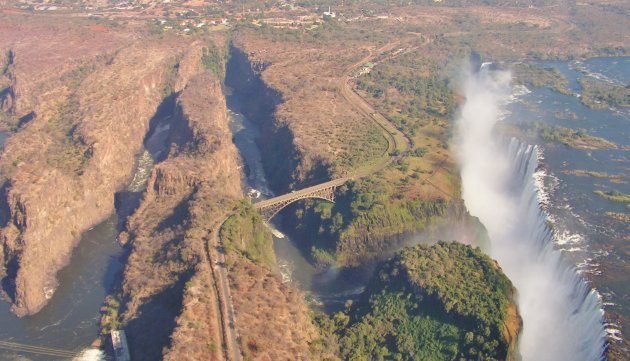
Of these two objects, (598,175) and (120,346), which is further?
(598,175)

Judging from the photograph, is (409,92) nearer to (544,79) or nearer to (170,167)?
(544,79)

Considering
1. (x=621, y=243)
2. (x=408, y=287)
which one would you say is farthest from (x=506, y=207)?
(x=408, y=287)

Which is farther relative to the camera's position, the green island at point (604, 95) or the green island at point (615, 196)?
the green island at point (604, 95)

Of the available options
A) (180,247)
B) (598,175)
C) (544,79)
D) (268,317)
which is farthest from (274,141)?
(544,79)

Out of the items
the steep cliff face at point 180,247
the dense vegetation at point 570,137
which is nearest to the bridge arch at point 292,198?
the steep cliff face at point 180,247

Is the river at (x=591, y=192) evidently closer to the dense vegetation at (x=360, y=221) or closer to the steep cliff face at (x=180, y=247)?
the dense vegetation at (x=360, y=221)

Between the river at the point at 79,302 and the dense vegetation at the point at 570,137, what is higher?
the dense vegetation at the point at 570,137
